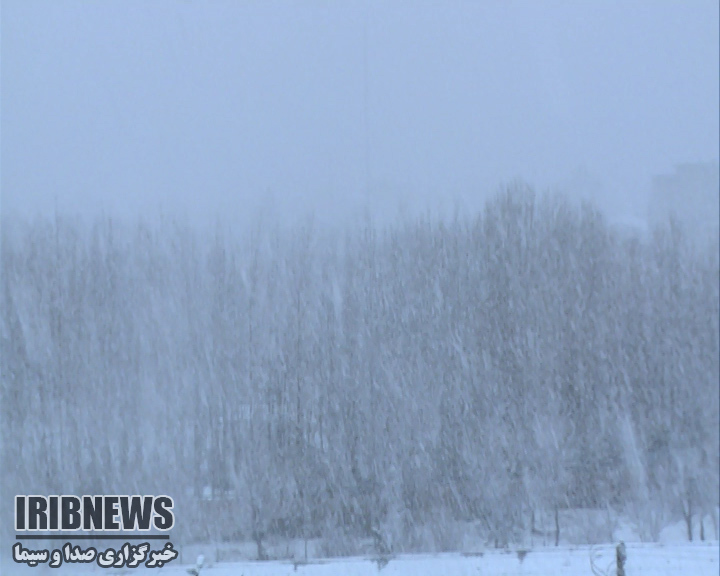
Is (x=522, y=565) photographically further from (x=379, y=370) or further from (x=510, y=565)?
(x=379, y=370)

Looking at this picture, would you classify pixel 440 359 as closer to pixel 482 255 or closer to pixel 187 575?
pixel 482 255

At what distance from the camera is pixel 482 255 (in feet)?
19.2

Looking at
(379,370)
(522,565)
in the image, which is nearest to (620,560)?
(522,565)

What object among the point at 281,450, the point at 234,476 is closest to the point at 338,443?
the point at 281,450

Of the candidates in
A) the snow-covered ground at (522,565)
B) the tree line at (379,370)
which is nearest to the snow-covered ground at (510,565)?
the snow-covered ground at (522,565)

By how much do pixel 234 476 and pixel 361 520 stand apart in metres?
1.20

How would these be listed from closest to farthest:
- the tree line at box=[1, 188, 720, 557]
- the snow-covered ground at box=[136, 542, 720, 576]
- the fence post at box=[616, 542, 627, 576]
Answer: the fence post at box=[616, 542, 627, 576], the snow-covered ground at box=[136, 542, 720, 576], the tree line at box=[1, 188, 720, 557]

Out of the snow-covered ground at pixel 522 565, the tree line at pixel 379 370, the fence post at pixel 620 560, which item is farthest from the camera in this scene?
the tree line at pixel 379 370

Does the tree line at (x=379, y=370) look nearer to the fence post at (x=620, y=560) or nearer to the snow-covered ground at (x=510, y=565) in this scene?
the snow-covered ground at (x=510, y=565)

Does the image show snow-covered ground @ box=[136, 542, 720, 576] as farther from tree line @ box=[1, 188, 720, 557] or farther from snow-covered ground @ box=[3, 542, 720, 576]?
tree line @ box=[1, 188, 720, 557]

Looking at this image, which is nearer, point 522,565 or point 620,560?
point 620,560

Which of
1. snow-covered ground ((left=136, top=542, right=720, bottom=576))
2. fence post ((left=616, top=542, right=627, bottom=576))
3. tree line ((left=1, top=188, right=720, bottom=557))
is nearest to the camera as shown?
fence post ((left=616, top=542, right=627, bottom=576))

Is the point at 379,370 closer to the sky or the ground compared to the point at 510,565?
closer to the sky

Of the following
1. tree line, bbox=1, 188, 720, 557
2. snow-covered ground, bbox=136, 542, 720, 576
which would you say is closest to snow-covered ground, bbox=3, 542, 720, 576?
snow-covered ground, bbox=136, 542, 720, 576
